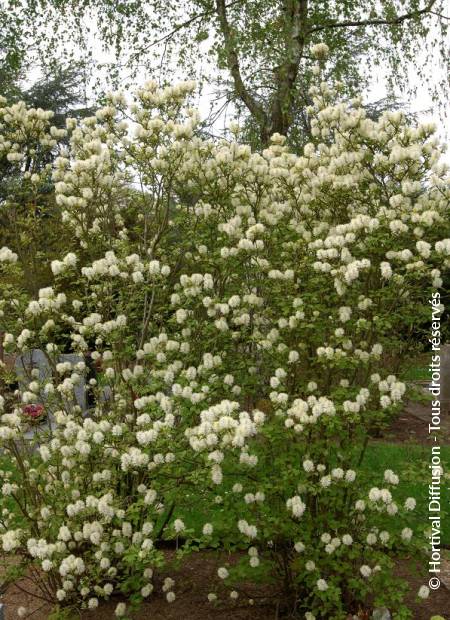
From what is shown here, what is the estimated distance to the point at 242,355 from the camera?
429 cm

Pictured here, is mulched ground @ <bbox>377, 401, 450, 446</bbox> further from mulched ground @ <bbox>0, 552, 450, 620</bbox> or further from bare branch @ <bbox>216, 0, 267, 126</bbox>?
bare branch @ <bbox>216, 0, 267, 126</bbox>

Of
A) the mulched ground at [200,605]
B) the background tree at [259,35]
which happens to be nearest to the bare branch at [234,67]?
the background tree at [259,35]

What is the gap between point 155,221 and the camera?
4809 millimetres

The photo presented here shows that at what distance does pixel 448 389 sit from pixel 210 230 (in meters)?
7.73

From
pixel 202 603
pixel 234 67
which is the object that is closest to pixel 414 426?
pixel 234 67

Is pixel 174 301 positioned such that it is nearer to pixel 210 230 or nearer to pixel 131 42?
pixel 210 230

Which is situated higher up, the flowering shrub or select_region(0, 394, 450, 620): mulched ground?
the flowering shrub

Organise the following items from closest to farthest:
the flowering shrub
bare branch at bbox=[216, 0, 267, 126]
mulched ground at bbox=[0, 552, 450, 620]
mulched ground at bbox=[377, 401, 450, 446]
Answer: the flowering shrub → mulched ground at bbox=[0, 552, 450, 620] → mulched ground at bbox=[377, 401, 450, 446] → bare branch at bbox=[216, 0, 267, 126]

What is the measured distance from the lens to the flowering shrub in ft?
12.0

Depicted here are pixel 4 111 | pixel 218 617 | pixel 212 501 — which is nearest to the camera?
pixel 212 501

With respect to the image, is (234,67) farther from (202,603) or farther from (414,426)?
(202,603)

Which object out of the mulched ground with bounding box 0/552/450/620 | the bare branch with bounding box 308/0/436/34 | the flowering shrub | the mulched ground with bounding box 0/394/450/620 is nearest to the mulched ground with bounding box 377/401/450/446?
the mulched ground with bounding box 0/394/450/620

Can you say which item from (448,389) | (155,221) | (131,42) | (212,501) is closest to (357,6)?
(131,42)

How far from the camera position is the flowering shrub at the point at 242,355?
3660 millimetres
